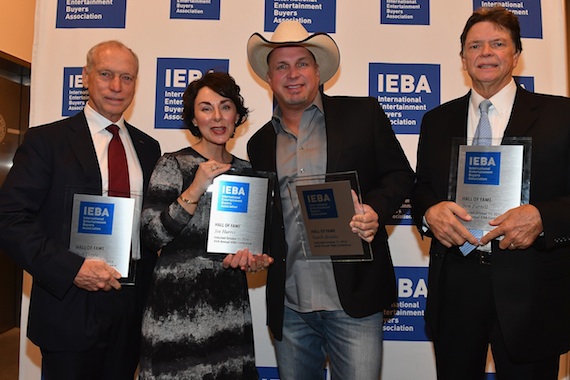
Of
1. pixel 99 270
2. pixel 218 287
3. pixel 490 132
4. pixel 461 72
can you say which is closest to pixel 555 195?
pixel 490 132

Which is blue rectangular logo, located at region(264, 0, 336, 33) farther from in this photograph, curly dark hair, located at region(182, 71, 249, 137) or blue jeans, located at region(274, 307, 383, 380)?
blue jeans, located at region(274, 307, 383, 380)

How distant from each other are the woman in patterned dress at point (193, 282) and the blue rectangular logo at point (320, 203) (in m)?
0.35

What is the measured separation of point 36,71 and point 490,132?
3401mm

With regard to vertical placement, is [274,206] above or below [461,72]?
below

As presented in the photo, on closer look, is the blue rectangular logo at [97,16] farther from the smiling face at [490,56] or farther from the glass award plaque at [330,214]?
the smiling face at [490,56]

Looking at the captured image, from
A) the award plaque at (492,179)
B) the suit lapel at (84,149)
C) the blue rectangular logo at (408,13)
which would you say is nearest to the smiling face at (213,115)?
the suit lapel at (84,149)

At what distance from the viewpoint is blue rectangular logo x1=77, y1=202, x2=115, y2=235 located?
2.27 meters

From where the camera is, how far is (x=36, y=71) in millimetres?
3861

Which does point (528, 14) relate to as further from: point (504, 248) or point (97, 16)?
point (97, 16)

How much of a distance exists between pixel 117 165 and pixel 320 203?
107 centimetres

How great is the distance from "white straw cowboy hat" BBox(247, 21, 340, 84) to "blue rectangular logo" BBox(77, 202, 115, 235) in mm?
1244

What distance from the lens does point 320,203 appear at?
7.60 feet

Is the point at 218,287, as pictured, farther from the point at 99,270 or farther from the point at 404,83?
the point at 404,83

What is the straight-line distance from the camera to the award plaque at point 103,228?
2.27 metres
